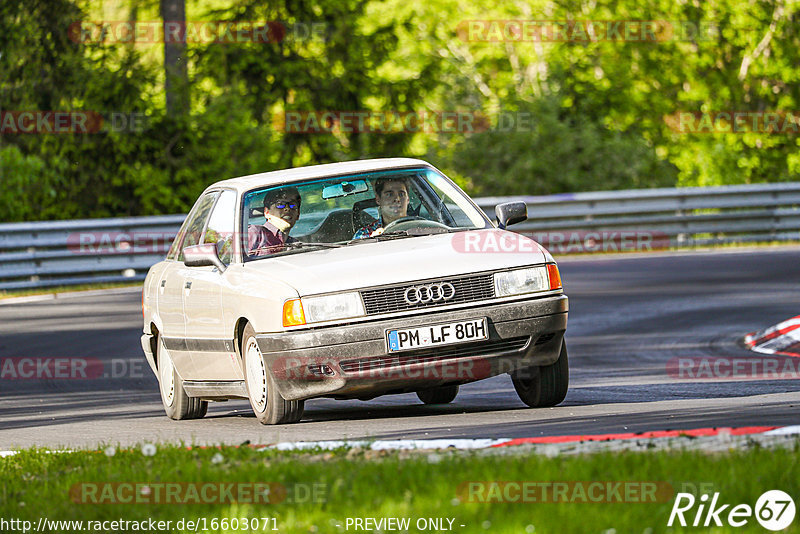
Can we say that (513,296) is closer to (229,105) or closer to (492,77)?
(229,105)

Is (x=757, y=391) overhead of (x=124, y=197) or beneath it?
overhead

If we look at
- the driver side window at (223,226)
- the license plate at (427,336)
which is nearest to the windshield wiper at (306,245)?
the driver side window at (223,226)

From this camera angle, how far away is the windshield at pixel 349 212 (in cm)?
988

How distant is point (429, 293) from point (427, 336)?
0.26 m

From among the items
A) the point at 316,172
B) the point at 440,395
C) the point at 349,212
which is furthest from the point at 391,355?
the point at 440,395

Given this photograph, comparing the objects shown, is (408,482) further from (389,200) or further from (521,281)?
(389,200)

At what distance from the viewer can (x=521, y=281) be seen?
9039 millimetres

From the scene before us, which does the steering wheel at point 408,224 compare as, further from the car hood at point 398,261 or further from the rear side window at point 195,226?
the rear side window at point 195,226

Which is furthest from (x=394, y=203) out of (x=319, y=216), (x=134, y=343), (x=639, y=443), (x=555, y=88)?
(x=555, y=88)

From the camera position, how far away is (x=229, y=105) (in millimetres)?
32344

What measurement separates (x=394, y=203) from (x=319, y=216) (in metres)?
0.52

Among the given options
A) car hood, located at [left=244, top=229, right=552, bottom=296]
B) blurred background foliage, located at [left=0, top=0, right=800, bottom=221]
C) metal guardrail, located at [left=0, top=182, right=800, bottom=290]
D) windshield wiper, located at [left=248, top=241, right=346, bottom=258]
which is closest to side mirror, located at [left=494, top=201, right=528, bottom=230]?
car hood, located at [left=244, top=229, right=552, bottom=296]

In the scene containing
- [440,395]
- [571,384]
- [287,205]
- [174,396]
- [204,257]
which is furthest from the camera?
[571,384]

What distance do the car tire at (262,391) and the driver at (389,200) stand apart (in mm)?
1210
